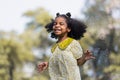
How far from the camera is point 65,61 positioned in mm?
4848

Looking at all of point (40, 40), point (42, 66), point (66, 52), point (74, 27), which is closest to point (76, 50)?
point (66, 52)

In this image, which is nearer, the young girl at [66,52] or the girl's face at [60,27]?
the young girl at [66,52]

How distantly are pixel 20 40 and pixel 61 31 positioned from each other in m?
28.9

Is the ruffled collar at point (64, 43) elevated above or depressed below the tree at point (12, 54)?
below

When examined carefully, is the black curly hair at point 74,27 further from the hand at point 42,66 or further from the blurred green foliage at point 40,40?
the blurred green foliage at point 40,40

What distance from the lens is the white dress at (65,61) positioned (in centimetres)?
483

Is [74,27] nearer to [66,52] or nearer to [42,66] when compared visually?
[66,52]

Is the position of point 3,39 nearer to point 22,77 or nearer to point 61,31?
point 22,77

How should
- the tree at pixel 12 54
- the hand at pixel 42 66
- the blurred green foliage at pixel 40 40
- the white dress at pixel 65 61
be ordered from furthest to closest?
the tree at pixel 12 54, the blurred green foliage at pixel 40 40, the hand at pixel 42 66, the white dress at pixel 65 61

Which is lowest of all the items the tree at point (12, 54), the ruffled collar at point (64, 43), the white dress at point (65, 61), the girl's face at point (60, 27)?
the white dress at point (65, 61)

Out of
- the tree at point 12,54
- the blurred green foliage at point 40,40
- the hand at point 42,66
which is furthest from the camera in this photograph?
the tree at point 12,54

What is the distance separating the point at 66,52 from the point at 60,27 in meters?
0.27

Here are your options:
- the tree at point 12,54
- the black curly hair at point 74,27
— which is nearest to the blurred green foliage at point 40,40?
the tree at point 12,54

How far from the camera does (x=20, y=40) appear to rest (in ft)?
111
